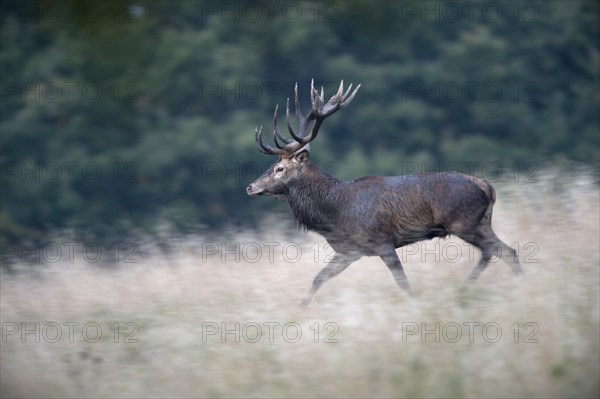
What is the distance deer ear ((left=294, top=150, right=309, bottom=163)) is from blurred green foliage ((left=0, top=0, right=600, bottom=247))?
11827 mm

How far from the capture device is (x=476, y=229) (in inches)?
377

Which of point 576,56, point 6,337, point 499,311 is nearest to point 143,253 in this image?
point 6,337

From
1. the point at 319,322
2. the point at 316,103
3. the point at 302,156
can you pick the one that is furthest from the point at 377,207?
the point at 319,322

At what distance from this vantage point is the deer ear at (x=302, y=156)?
1030cm

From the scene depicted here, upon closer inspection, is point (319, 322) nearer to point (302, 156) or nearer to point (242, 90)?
point (302, 156)

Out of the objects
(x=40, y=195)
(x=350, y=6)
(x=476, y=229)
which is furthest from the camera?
(x=350, y=6)

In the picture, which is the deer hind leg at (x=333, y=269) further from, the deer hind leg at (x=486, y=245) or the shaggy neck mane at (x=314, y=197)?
the deer hind leg at (x=486, y=245)

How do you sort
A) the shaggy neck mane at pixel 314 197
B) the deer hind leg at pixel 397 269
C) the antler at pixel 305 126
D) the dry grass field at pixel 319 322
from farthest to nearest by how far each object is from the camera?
the shaggy neck mane at pixel 314 197, the antler at pixel 305 126, the deer hind leg at pixel 397 269, the dry grass field at pixel 319 322

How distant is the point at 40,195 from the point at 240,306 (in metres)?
14.5

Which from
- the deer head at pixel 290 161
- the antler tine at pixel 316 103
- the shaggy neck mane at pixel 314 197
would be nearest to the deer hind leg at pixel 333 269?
the shaggy neck mane at pixel 314 197

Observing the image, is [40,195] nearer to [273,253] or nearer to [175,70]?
[175,70]

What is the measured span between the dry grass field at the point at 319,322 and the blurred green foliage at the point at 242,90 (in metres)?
11.3

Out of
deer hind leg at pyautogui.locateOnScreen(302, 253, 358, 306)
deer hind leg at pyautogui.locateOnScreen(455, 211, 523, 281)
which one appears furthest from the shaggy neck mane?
deer hind leg at pyautogui.locateOnScreen(455, 211, 523, 281)

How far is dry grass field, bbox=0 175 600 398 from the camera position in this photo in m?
7.75
